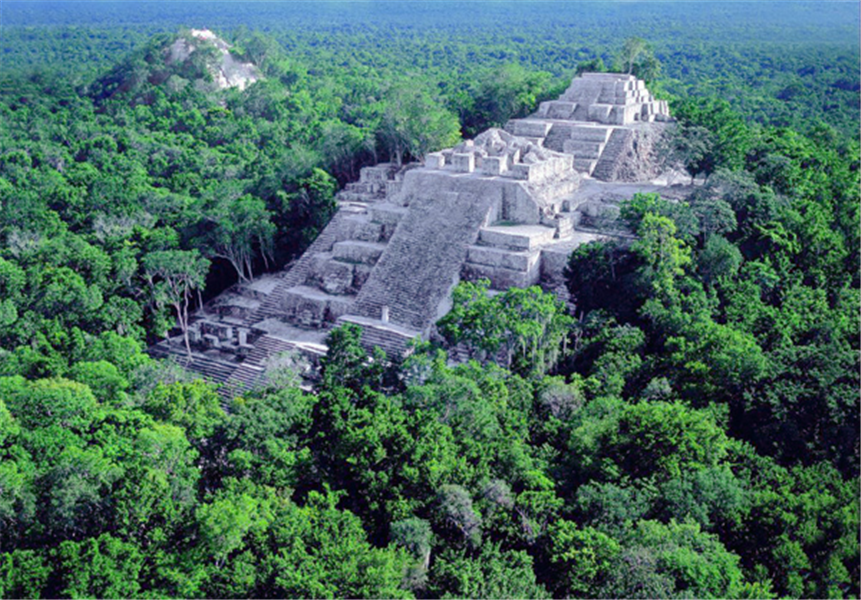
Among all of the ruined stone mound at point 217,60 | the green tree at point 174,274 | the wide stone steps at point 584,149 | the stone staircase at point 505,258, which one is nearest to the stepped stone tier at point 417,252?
the stone staircase at point 505,258

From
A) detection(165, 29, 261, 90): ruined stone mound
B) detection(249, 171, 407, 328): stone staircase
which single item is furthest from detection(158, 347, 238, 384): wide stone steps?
detection(165, 29, 261, 90): ruined stone mound

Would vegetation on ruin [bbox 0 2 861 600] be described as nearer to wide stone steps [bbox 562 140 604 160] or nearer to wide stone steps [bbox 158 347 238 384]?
wide stone steps [bbox 158 347 238 384]

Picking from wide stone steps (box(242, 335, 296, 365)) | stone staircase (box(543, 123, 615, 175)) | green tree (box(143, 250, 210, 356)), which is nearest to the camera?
wide stone steps (box(242, 335, 296, 365))

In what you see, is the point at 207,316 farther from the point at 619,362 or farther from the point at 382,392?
the point at 619,362

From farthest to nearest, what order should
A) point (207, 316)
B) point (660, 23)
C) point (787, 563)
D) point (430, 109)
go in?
point (660, 23) < point (430, 109) < point (207, 316) < point (787, 563)

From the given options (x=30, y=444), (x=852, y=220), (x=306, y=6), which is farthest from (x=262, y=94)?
(x=306, y=6)

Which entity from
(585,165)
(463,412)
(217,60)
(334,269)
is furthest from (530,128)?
(217,60)
